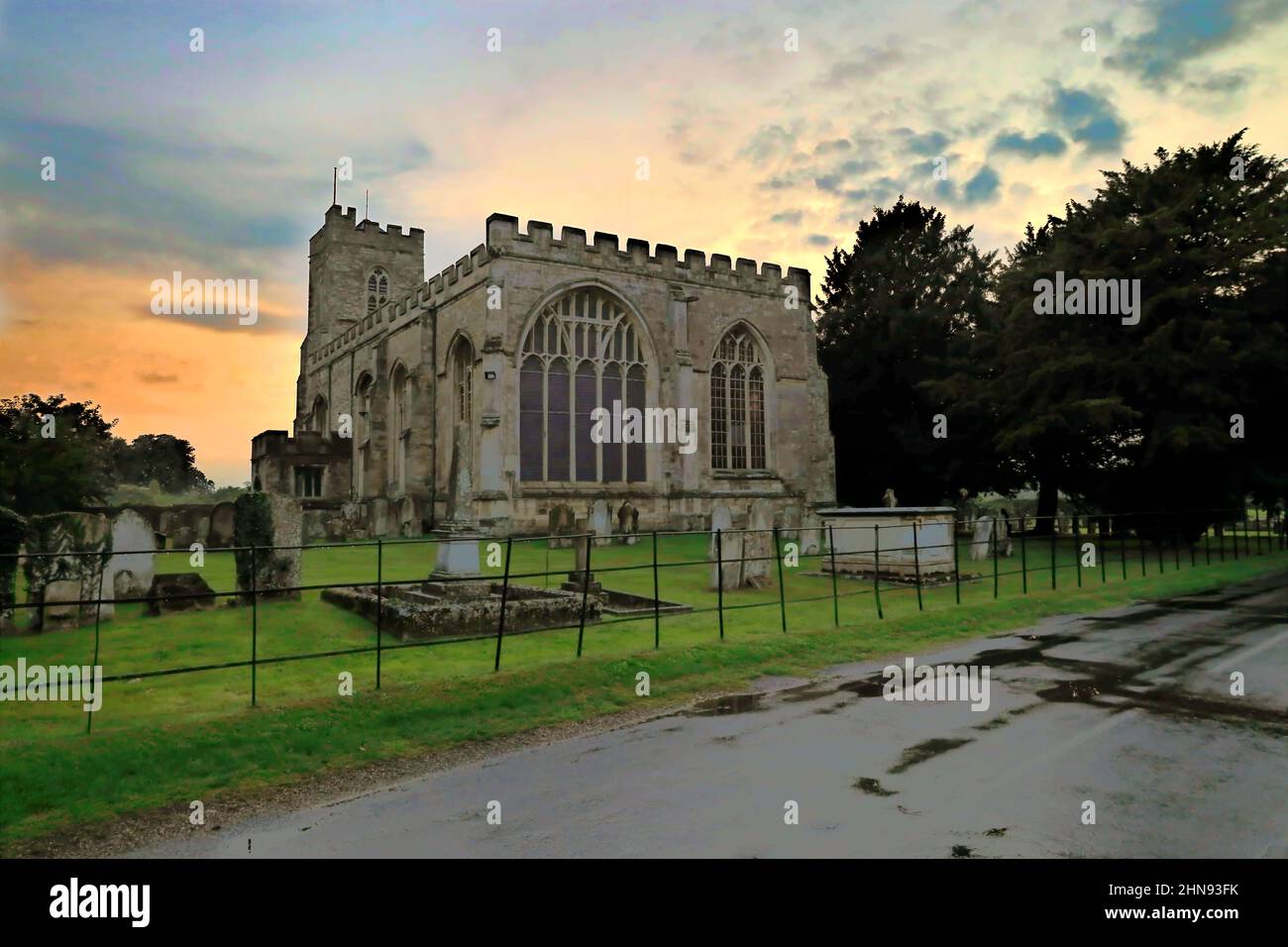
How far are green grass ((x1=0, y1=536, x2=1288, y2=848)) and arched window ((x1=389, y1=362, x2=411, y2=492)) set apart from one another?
1837 centimetres

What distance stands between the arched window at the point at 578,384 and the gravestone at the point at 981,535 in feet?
41.0

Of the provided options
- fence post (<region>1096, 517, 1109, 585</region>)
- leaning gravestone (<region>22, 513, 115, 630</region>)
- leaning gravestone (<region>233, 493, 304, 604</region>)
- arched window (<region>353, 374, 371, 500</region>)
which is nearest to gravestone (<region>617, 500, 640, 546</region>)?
fence post (<region>1096, 517, 1109, 585</region>)

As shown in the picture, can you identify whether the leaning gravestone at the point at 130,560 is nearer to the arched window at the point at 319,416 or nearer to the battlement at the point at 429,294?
the battlement at the point at 429,294

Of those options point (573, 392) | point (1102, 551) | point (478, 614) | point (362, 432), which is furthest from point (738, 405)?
point (478, 614)

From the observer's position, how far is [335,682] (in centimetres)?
779

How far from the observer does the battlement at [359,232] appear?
4597 cm

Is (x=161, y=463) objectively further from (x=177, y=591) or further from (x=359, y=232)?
(x=177, y=591)

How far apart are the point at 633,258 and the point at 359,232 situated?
2467 centimetres

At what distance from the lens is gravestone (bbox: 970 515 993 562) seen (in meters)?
20.8

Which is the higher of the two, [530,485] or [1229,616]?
[530,485]

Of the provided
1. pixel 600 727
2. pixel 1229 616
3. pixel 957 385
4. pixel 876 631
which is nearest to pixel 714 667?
pixel 600 727

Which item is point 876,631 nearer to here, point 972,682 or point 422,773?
point 972,682
